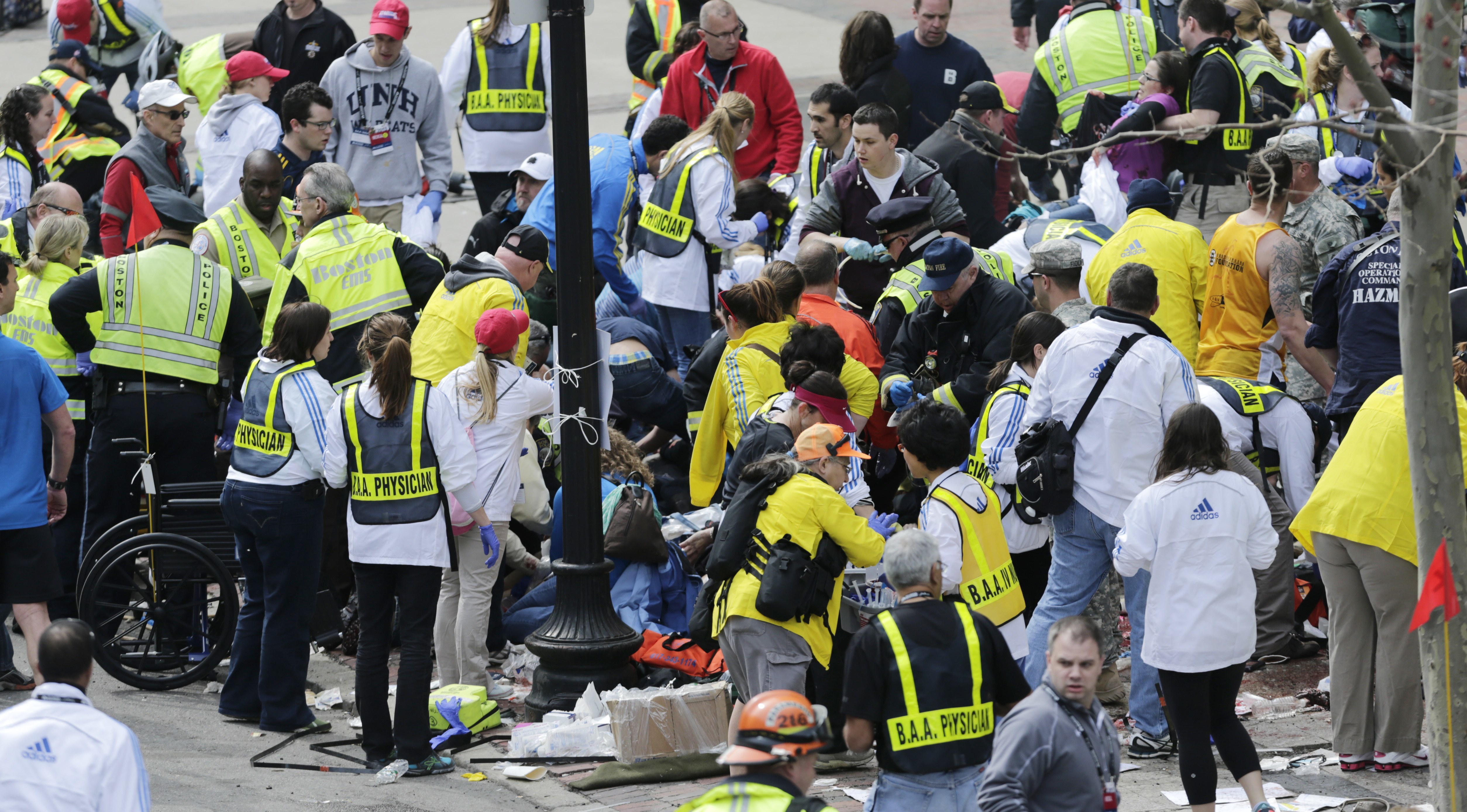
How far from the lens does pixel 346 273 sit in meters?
9.05

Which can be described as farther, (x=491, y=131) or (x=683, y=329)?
(x=491, y=131)

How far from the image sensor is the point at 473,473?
23.9 ft

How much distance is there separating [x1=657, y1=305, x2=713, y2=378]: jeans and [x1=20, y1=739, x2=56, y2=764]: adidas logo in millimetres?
6091

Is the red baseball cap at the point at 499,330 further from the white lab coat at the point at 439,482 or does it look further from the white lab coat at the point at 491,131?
the white lab coat at the point at 491,131

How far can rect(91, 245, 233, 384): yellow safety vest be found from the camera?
8.46 m

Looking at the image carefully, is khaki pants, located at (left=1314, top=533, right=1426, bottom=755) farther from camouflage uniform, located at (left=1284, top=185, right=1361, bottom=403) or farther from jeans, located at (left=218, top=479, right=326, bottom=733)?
jeans, located at (left=218, top=479, right=326, bottom=733)

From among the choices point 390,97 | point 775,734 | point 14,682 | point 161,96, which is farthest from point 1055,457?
point 161,96

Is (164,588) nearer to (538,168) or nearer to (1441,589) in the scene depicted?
(538,168)

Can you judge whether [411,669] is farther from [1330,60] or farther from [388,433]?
[1330,60]

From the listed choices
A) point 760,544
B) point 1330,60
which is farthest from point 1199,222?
point 760,544

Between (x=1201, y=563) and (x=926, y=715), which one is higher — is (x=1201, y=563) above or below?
above

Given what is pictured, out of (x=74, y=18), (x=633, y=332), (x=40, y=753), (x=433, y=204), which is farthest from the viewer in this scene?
(x=74, y=18)

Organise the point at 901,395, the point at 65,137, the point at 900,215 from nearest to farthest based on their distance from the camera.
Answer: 1. the point at 901,395
2. the point at 900,215
3. the point at 65,137

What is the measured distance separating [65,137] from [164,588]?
514 centimetres
